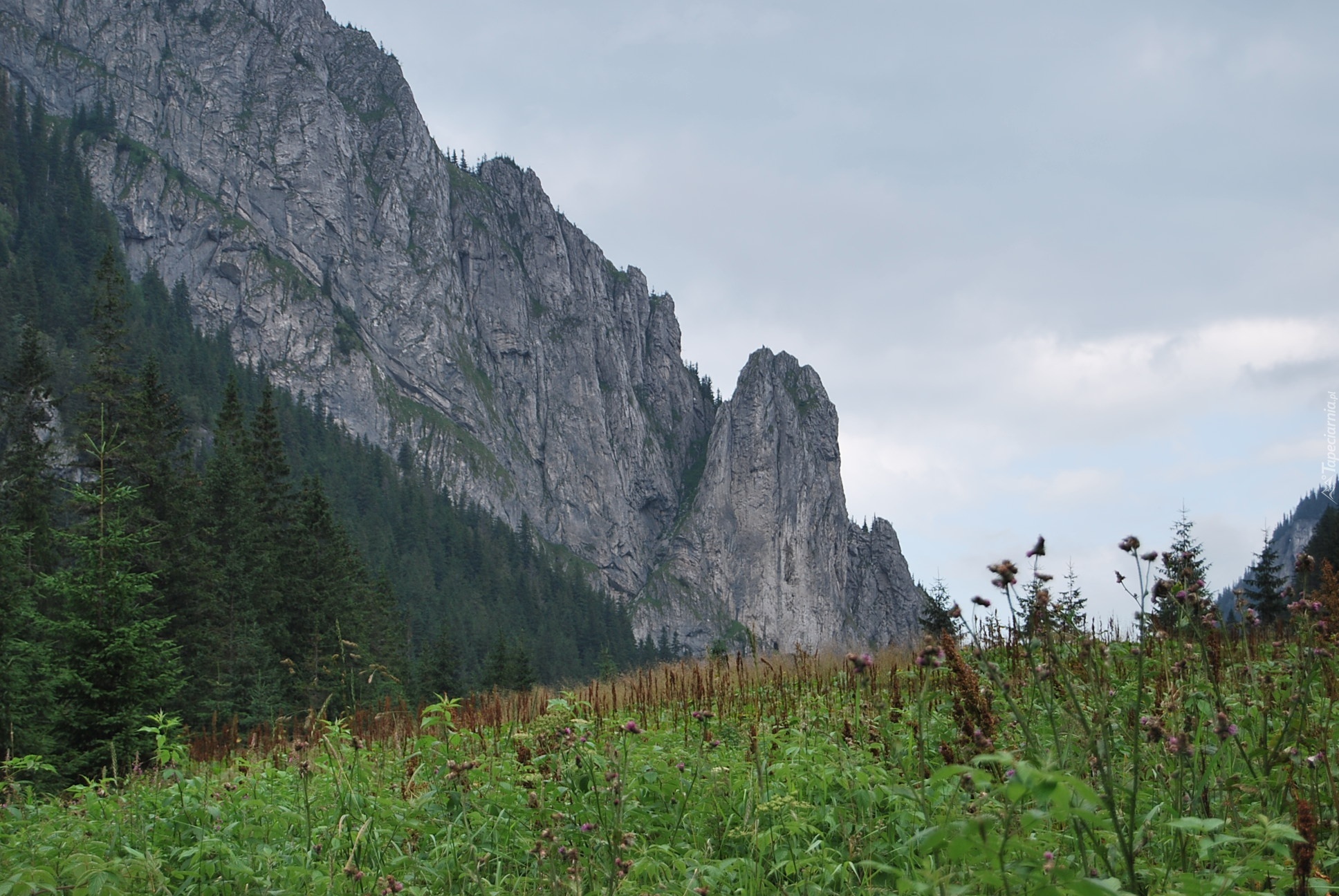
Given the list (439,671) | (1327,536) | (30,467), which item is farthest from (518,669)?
(1327,536)

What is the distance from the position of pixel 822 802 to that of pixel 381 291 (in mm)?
184023

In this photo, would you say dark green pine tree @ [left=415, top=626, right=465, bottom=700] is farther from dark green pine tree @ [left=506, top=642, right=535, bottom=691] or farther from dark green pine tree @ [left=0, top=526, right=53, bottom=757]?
dark green pine tree @ [left=0, top=526, right=53, bottom=757]

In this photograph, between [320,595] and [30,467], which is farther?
[320,595]

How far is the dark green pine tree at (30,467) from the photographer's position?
27844 mm

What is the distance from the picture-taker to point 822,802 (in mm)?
4496

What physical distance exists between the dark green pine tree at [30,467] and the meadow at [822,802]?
85.3 ft

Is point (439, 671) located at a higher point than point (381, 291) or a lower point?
lower

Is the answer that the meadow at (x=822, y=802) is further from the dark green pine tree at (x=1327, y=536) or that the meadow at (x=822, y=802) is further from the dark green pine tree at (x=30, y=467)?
the dark green pine tree at (x=1327, y=536)

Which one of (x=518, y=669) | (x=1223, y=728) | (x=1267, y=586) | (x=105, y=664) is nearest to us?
(x=1223, y=728)

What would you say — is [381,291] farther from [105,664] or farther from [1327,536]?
[105,664]

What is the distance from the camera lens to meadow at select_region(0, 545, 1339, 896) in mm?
2402

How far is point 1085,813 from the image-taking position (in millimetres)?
1452

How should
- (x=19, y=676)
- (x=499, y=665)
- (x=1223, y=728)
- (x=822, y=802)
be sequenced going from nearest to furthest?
(x=1223, y=728)
(x=822, y=802)
(x=19, y=676)
(x=499, y=665)

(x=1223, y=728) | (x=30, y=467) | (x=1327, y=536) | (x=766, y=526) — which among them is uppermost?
(x=766, y=526)
